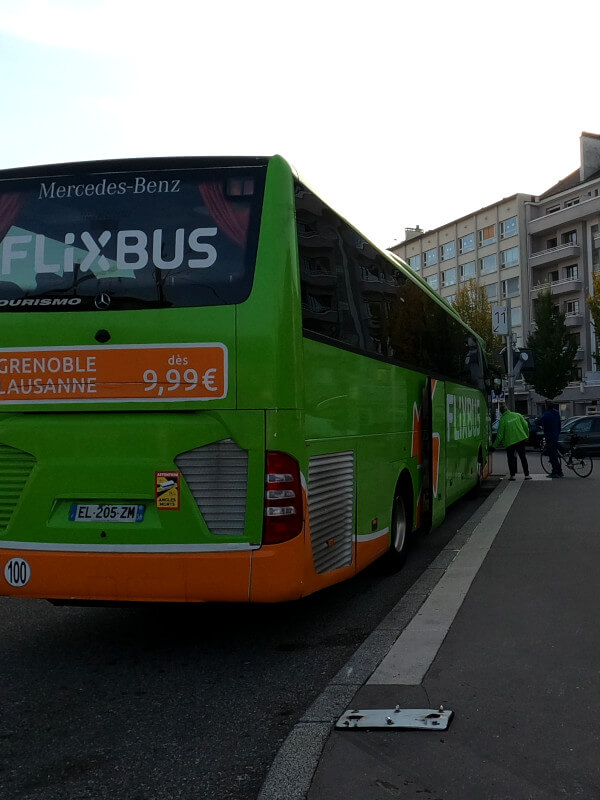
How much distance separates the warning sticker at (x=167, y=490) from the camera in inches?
196

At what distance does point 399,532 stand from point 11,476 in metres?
4.12

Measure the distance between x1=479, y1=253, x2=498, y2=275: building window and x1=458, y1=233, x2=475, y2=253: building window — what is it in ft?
7.18

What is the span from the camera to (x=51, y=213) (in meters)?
5.35

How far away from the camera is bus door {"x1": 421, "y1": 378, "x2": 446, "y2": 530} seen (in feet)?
31.1

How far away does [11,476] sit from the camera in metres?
5.20

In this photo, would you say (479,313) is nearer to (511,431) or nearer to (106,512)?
(511,431)

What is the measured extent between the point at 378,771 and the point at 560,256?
209ft

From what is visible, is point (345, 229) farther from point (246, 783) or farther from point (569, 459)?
point (569, 459)

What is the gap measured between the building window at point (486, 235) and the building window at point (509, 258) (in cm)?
199

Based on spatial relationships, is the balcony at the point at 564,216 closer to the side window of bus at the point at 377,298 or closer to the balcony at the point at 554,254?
the balcony at the point at 554,254

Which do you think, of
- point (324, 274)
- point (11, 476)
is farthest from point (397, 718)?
point (324, 274)

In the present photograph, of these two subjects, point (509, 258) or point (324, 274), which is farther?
point (509, 258)

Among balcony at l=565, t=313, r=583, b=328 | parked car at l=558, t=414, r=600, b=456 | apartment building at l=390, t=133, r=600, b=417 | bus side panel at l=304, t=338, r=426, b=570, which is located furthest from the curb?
balcony at l=565, t=313, r=583, b=328

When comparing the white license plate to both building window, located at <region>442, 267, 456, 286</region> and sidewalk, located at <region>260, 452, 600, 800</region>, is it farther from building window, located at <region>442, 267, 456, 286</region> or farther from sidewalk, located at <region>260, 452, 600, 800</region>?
building window, located at <region>442, 267, 456, 286</region>
